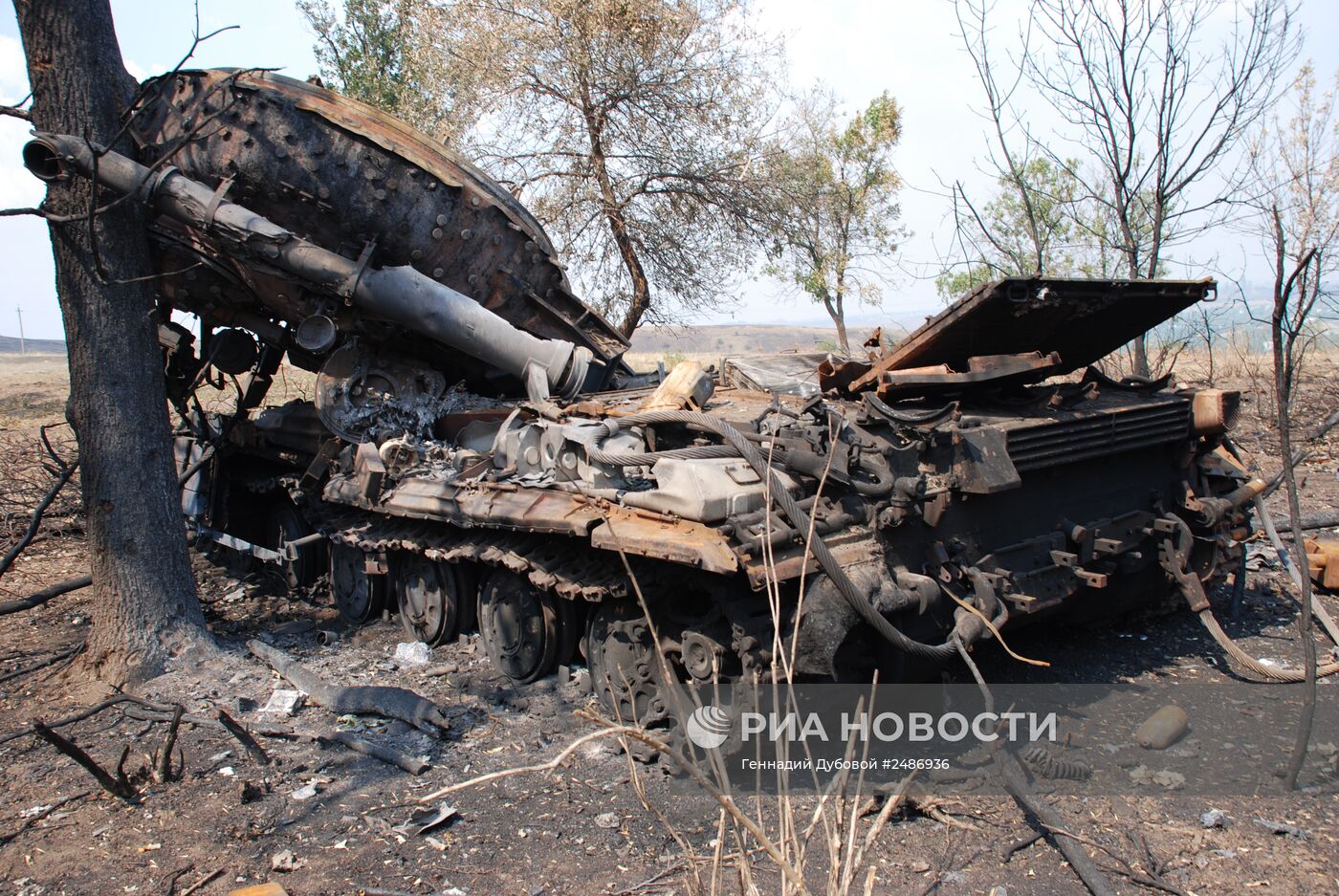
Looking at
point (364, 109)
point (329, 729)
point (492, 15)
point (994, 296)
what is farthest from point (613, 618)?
point (492, 15)

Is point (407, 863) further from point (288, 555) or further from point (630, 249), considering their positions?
point (630, 249)

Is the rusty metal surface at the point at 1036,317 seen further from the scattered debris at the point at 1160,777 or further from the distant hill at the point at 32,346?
the distant hill at the point at 32,346

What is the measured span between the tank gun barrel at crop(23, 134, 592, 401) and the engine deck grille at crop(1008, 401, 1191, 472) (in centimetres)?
311

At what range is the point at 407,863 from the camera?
13.1ft

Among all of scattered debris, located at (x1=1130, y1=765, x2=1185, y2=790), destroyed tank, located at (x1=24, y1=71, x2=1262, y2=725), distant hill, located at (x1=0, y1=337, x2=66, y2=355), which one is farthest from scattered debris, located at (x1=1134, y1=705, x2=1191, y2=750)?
distant hill, located at (x1=0, y1=337, x2=66, y2=355)

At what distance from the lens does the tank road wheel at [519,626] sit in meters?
6.16

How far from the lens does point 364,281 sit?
22.1 ft

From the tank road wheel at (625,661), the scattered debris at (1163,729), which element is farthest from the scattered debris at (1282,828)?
the tank road wheel at (625,661)

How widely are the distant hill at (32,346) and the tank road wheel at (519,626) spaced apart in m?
75.3

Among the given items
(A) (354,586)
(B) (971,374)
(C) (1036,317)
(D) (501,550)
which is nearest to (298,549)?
(A) (354,586)

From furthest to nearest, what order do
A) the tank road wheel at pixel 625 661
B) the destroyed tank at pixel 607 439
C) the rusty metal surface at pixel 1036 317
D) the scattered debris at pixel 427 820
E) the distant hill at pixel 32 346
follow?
the distant hill at pixel 32 346 < the tank road wheel at pixel 625 661 < the rusty metal surface at pixel 1036 317 < the destroyed tank at pixel 607 439 < the scattered debris at pixel 427 820

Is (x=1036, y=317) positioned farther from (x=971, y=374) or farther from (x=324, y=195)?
Answer: (x=324, y=195)

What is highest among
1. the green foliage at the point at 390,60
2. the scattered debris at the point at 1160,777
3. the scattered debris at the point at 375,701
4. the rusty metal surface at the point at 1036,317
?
the green foliage at the point at 390,60

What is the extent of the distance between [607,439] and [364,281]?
227 cm
